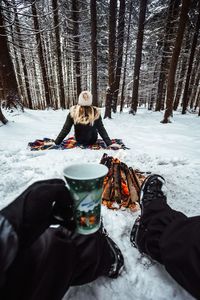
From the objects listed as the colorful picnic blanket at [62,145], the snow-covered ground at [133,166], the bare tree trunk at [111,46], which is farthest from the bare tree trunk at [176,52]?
the colorful picnic blanket at [62,145]

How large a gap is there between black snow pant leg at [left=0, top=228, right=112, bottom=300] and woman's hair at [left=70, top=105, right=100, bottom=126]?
292cm

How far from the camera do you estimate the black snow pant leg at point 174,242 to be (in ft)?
3.02

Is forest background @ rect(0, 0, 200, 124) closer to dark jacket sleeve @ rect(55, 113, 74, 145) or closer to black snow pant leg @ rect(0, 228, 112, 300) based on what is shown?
dark jacket sleeve @ rect(55, 113, 74, 145)

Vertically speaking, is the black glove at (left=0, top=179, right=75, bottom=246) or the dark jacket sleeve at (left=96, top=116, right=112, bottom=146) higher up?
the black glove at (left=0, top=179, right=75, bottom=246)

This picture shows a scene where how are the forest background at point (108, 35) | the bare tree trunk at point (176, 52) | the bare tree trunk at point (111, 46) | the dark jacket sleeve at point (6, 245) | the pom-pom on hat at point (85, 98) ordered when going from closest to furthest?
the dark jacket sleeve at point (6, 245)
the pom-pom on hat at point (85, 98)
the forest background at point (108, 35)
the bare tree trunk at point (176, 52)
the bare tree trunk at point (111, 46)

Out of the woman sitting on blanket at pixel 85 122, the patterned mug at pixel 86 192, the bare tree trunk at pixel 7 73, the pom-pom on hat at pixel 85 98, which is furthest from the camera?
the bare tree trunk at pixel 7 73

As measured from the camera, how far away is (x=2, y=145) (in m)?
3.63

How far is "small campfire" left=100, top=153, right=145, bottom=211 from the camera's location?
195 cm

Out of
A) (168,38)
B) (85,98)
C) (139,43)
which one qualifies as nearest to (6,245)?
(85,98)

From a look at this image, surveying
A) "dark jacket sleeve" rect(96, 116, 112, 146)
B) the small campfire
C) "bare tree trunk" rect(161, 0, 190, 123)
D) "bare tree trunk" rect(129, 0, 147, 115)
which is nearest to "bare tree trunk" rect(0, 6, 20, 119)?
"dark jacket sleeve" rect(96, 116, 112, 146)

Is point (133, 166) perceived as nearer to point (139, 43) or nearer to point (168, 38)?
point (139, 43)

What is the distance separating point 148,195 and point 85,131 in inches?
100

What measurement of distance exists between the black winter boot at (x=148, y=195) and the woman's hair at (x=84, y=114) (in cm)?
228

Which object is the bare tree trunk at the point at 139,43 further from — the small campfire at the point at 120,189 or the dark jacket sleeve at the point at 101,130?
the small campfire at the point at 120,189
